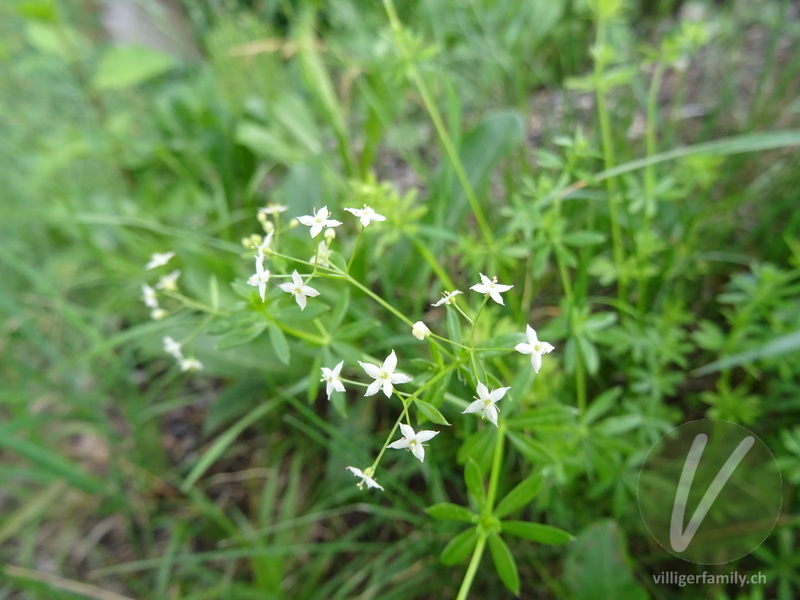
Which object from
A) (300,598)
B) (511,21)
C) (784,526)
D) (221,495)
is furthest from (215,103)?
(784,526)

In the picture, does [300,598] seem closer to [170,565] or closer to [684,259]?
[170,565]

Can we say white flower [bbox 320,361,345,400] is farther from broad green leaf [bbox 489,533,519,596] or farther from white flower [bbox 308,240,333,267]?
broad green leaf [bbox 489,533,519,596]

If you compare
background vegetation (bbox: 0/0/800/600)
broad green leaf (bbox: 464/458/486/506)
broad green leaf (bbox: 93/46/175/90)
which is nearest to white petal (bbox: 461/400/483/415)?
broad green leaf (bbox: 464/458/486/506)

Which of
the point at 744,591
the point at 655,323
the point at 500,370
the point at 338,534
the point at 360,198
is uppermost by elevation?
the point at 360,198

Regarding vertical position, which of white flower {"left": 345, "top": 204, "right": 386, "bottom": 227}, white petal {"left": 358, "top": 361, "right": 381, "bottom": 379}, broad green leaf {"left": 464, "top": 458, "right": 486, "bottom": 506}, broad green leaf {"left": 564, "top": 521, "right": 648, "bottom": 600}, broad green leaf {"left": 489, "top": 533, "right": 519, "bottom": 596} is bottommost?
broad green leaf {"left": 564, "top": 521, "right": 648, "bottom": 600}

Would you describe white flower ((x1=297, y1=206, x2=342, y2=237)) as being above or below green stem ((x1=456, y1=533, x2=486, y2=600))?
above

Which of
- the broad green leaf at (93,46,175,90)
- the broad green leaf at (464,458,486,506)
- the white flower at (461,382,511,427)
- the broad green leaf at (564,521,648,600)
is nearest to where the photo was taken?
the white flower at (461,382,511,427)

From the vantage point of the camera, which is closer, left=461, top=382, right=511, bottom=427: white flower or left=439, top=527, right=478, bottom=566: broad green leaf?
left=461, top=382, right=511, bottom=427: white flower

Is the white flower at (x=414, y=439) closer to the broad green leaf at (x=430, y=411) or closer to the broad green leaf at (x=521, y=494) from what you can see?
the broad green leaf at (x=430, y=411)

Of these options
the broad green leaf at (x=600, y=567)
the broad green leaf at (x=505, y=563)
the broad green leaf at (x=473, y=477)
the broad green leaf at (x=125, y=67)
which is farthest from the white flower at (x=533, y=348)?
the broad green leaf at (x=125, y=67)
